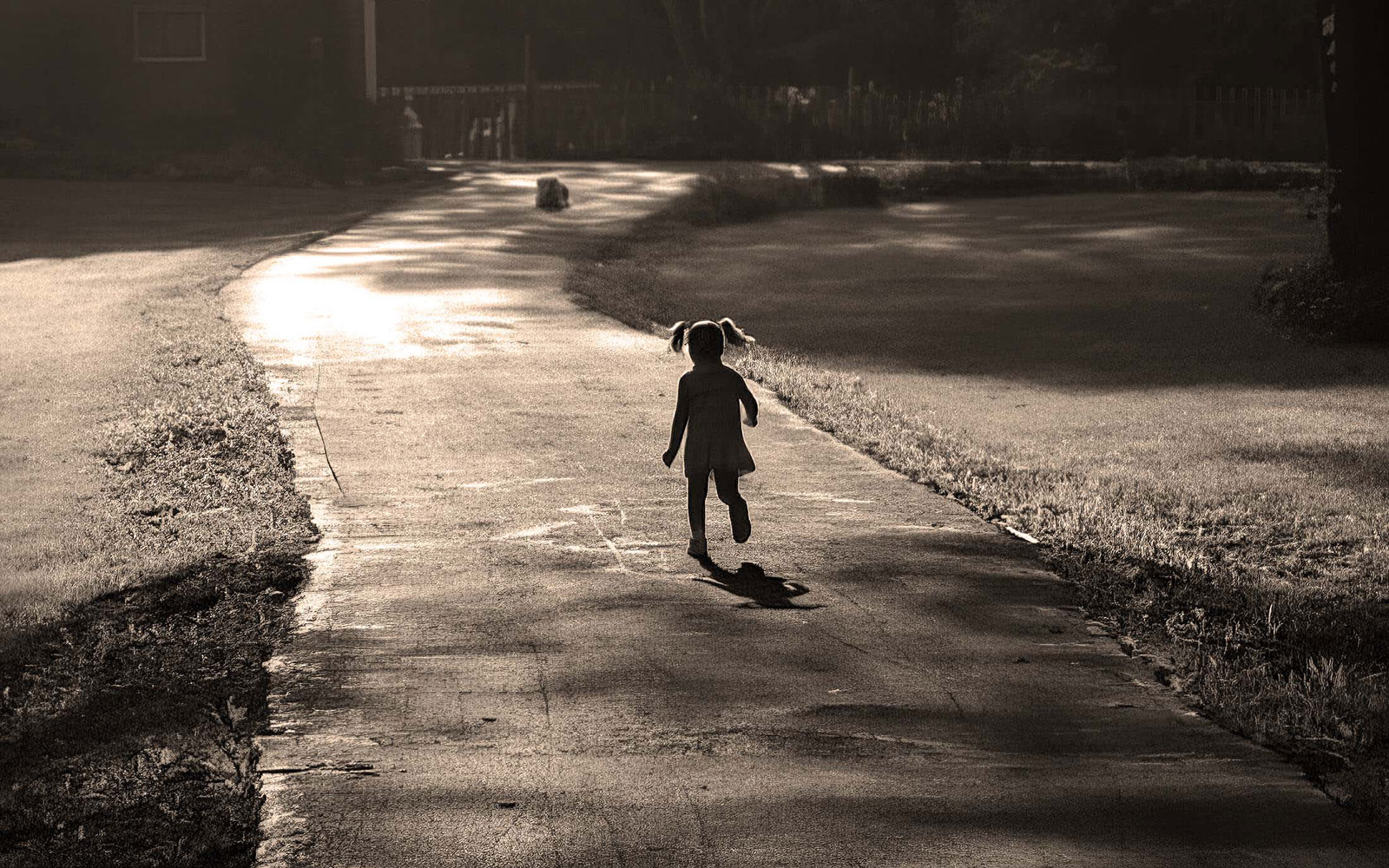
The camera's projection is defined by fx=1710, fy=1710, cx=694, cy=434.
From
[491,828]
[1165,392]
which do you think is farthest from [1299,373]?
[491,828]

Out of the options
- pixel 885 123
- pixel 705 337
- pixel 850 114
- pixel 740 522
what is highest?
pixel 850 114

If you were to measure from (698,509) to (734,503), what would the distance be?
148 millimetres

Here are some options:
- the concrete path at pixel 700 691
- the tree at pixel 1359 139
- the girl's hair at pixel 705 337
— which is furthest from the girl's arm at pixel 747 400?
the tree at pixel 1359 139

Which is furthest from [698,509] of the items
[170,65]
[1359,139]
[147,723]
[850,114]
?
[850,114]

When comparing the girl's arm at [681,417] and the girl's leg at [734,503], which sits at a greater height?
the girl's arm at [681,417]

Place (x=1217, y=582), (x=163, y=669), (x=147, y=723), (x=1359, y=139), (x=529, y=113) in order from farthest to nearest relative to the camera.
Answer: (x=529, y=113), (x=1359, y=139), (x=1217, y=582), (x=163, y=669), (x=147, y=723)

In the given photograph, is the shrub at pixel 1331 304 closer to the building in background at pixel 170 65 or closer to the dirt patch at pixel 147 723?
the dirt patch at pixel 147 723

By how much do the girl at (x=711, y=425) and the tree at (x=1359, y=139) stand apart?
9711 mm

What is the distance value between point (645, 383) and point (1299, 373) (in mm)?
5355

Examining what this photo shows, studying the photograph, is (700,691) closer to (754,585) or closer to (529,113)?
(754,585)

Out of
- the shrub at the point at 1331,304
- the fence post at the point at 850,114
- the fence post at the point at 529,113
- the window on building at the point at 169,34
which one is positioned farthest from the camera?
the fence post at the point at 529,113

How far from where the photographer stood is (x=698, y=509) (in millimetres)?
6742

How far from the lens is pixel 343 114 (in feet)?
111

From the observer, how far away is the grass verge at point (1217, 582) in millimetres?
5238
